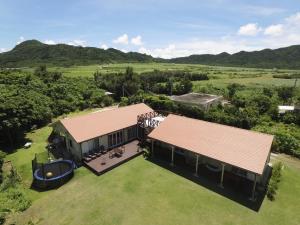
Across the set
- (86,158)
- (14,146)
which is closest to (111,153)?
(86,158)

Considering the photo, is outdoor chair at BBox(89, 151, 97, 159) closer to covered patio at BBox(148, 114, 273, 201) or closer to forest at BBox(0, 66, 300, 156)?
covered patio at BBox(148, 114, 273, 201)

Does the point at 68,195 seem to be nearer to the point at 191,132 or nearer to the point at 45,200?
the point at 45,200

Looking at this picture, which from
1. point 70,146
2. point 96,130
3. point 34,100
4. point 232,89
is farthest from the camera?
point 232,89

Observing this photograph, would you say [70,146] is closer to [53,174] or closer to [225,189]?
[53,174]

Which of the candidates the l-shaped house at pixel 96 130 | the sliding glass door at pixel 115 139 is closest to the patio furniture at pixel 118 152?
the sliding glass door at pixel 115 139

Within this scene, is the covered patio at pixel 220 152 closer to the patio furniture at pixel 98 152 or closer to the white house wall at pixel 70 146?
the patio furniture at pixel 98 152

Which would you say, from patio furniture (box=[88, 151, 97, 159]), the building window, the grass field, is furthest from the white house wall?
the building window
